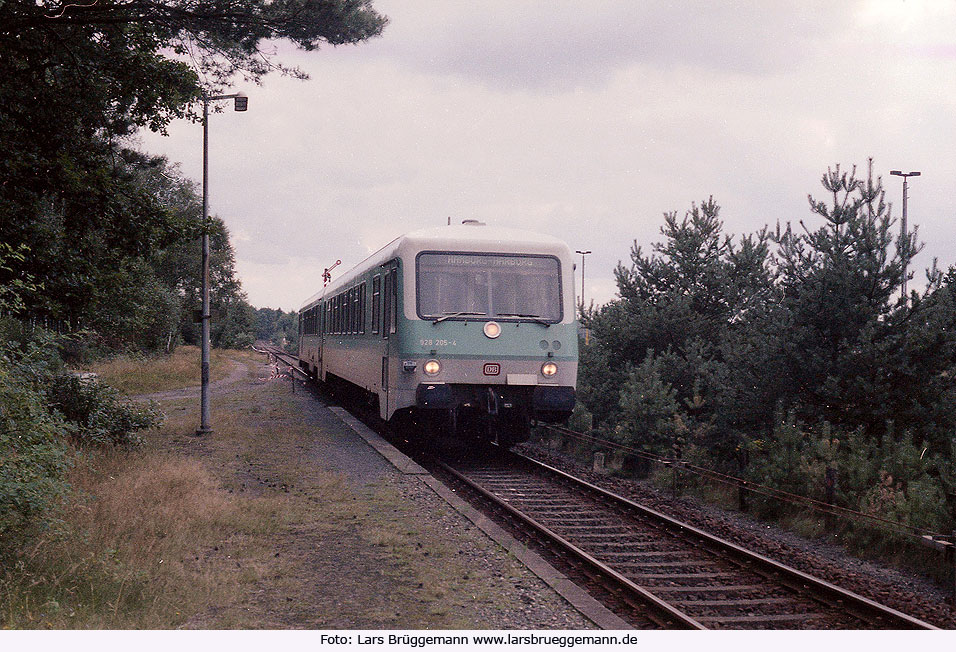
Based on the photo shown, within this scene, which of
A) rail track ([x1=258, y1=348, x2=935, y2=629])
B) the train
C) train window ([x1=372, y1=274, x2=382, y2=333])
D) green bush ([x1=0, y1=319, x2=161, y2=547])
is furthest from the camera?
train window ([x1=372, y1=274, x2=382, y2=333])

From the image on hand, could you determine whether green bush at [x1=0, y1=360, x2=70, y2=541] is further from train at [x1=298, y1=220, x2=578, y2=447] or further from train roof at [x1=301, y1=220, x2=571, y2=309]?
train roof at [x1=301, y1=220, x2=571, y2=309]

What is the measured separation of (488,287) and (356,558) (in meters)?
5.90

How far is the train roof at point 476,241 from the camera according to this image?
→ 41.3ft

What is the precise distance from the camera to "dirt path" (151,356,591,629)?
6.00 m

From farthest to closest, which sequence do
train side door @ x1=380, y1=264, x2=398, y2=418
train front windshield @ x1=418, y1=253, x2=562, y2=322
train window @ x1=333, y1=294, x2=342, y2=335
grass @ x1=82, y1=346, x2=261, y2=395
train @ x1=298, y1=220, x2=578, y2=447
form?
grass @ x1=82, y1=346, x2=261, y2=395, train window @ x1=333, y1=294, x2=342, y2=335, train side door @ x1=380, y1=264, x2=398, y2=418, train front windshield @ x1=418, y1=253, x2=562, y2=322, train @ x1=298, y1=220, x2=578, y2=447

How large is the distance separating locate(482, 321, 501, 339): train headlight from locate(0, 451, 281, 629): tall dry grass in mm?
4082

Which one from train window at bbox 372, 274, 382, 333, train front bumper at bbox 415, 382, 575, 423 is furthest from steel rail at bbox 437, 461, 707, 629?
train window at bbox 372, 274, 382, 333

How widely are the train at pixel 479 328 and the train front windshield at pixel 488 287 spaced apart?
2cm

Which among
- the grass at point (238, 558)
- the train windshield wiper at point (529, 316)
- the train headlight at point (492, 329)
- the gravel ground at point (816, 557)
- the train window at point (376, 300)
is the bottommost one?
the gravel ground at point (816, 557)

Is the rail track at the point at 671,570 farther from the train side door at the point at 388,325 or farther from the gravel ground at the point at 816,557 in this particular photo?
the train side door at the point at 388,325

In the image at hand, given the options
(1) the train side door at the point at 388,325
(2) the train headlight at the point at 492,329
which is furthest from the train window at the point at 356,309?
(2) the train headlight at the point at 492,329

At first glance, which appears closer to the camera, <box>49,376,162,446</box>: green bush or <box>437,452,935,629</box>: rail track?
<box>437,452,935,629</box>: rail track
